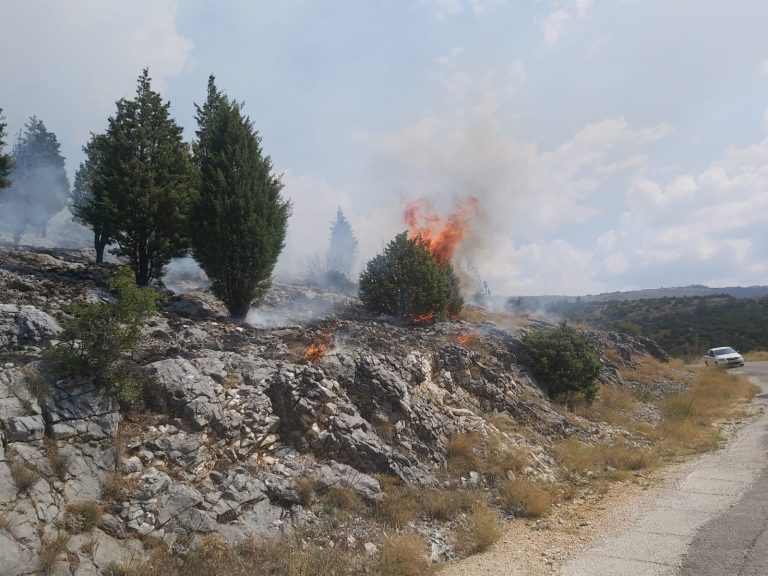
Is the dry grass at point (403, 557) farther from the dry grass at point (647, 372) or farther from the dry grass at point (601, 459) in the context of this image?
the dry grass at point (647, 372)

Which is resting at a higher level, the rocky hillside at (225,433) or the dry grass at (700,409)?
the rocky hillside at (225,433)

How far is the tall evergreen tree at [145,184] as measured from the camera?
53.6 ft

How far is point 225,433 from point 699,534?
348 inches

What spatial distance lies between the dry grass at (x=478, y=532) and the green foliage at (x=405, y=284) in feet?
42.7

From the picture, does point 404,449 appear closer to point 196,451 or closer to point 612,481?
point 196,451

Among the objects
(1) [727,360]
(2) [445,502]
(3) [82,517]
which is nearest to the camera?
(3) [82,517]

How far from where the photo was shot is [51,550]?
559cm

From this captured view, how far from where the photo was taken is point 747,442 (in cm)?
1343

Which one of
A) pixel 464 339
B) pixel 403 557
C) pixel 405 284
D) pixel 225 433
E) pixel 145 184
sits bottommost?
pixel 403 557


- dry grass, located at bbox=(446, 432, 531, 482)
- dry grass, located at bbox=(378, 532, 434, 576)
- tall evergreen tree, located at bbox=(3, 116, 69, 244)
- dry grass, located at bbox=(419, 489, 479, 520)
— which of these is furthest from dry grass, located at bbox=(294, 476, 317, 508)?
tall evergreen tree, located at bbox=(3, 116, 69, 244)

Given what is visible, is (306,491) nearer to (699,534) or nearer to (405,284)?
(699,534)

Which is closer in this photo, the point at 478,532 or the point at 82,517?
the point at 82,517

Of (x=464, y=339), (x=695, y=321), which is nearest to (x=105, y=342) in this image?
(x=464, y=339)

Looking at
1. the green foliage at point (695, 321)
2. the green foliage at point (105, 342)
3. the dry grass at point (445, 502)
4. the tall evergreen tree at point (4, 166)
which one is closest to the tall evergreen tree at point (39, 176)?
the tall evergreen tree at point (4, 166)
